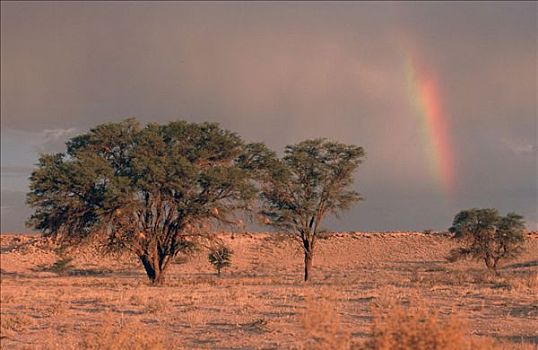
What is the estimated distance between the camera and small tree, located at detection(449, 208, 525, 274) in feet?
182

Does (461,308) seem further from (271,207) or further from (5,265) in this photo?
(5,265)

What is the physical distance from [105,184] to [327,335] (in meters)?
30.5

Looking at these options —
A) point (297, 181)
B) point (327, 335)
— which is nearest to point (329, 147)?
point (297, 181)

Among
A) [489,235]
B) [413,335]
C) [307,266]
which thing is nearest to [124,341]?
[413,335]

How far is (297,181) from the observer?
1764 inches

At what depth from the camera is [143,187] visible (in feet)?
119

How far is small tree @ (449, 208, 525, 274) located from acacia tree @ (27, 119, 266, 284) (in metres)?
25.8

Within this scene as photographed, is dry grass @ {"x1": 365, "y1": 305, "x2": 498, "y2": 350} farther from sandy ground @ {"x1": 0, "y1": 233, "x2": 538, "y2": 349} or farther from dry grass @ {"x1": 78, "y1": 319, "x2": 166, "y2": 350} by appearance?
dry grass @ {"x1": 78, "y1": 319, "x2": 166, "y2": 350}

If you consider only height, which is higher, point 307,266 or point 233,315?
point 307,266

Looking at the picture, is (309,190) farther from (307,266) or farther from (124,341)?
(124,341)

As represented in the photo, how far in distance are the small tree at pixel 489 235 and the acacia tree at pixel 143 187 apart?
25839 mm

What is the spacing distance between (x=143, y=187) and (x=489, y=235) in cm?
3378

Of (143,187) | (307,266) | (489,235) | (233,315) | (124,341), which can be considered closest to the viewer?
(124,341)

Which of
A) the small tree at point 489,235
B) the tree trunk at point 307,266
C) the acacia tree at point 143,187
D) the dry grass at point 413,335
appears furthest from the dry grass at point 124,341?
the small tree at point 489,235
